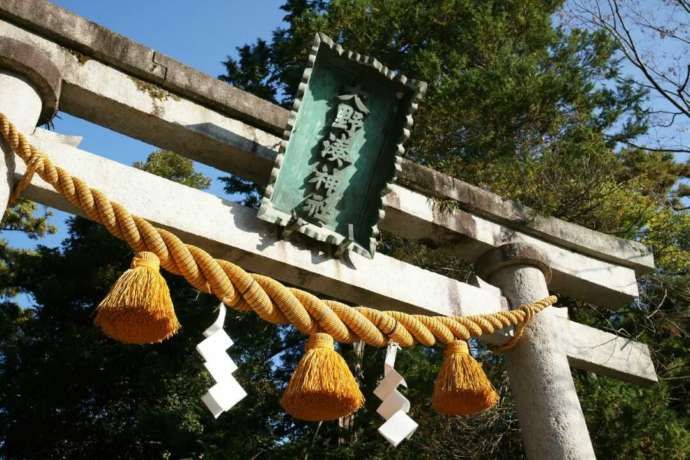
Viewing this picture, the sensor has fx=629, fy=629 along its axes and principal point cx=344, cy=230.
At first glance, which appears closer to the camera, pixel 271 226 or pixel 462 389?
pixel 462 389

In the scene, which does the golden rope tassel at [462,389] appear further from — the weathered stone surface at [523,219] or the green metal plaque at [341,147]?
the weathered stone surface at [523,219]

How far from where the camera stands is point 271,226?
3453mm

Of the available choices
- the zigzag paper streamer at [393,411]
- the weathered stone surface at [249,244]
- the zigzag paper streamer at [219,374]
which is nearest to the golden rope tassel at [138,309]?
the zigzag paper streamer at [219,374]

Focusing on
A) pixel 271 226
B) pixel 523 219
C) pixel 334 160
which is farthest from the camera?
pixel 523 219

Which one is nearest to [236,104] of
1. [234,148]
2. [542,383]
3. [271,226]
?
[234,148]

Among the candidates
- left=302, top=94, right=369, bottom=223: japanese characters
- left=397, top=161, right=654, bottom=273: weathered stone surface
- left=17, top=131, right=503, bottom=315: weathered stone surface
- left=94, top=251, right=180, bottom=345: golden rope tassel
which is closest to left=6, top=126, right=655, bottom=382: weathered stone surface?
left=17, top=131, right=503, bottom=315: weathered stone surface

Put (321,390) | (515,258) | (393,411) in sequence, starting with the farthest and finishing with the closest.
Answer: (515,258) < (393,411) < (321,390)

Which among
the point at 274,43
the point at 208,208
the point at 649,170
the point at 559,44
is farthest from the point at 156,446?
the point at 649,170

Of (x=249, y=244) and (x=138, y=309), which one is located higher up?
(x=249, y=244)

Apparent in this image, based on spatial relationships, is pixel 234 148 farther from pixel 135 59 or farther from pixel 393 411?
pixel 393 411

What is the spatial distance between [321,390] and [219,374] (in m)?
0.40

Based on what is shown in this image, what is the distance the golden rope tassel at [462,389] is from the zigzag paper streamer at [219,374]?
110 cm

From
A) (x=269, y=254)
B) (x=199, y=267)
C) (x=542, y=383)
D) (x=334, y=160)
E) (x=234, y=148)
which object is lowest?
(x=542, y=383)

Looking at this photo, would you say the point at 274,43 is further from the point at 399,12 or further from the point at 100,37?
the point at 100,37
